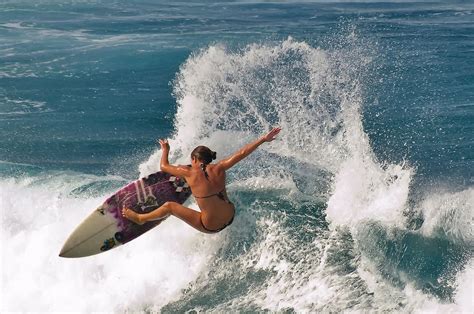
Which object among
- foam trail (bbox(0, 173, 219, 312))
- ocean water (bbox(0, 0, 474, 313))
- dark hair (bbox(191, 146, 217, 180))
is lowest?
foam trail (bbox(0, 173, 219, 312))

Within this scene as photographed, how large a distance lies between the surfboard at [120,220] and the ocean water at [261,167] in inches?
26.2

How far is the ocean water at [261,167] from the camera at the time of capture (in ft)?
34.6

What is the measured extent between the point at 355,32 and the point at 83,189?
20.9 m

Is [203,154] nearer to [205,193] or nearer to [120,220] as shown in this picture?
[205,193]

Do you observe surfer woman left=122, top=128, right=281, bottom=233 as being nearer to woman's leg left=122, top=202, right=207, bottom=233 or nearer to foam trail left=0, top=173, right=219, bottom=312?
woman's leg left=122, top=202, right=207, bottom=233

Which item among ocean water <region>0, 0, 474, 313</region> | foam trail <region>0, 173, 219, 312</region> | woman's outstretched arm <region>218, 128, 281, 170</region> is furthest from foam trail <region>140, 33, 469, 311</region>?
woman's outstretched arm <region>218, 128, 281, 170</region>

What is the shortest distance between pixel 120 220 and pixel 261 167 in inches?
164

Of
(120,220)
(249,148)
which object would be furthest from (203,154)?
(120,220)

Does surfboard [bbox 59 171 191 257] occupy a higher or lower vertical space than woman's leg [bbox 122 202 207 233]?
lower

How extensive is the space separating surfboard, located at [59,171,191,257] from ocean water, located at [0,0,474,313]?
666 mm

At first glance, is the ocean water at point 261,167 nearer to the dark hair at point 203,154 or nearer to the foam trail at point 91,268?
the foam trail at point 91,268

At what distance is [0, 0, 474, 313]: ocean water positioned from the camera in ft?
34.6

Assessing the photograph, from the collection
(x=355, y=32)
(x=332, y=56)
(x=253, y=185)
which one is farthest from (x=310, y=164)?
(x=355, y=32)

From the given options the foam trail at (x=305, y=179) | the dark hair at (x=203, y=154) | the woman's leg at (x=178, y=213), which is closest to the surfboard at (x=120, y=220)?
the foam trail at (x=305, y=179)
